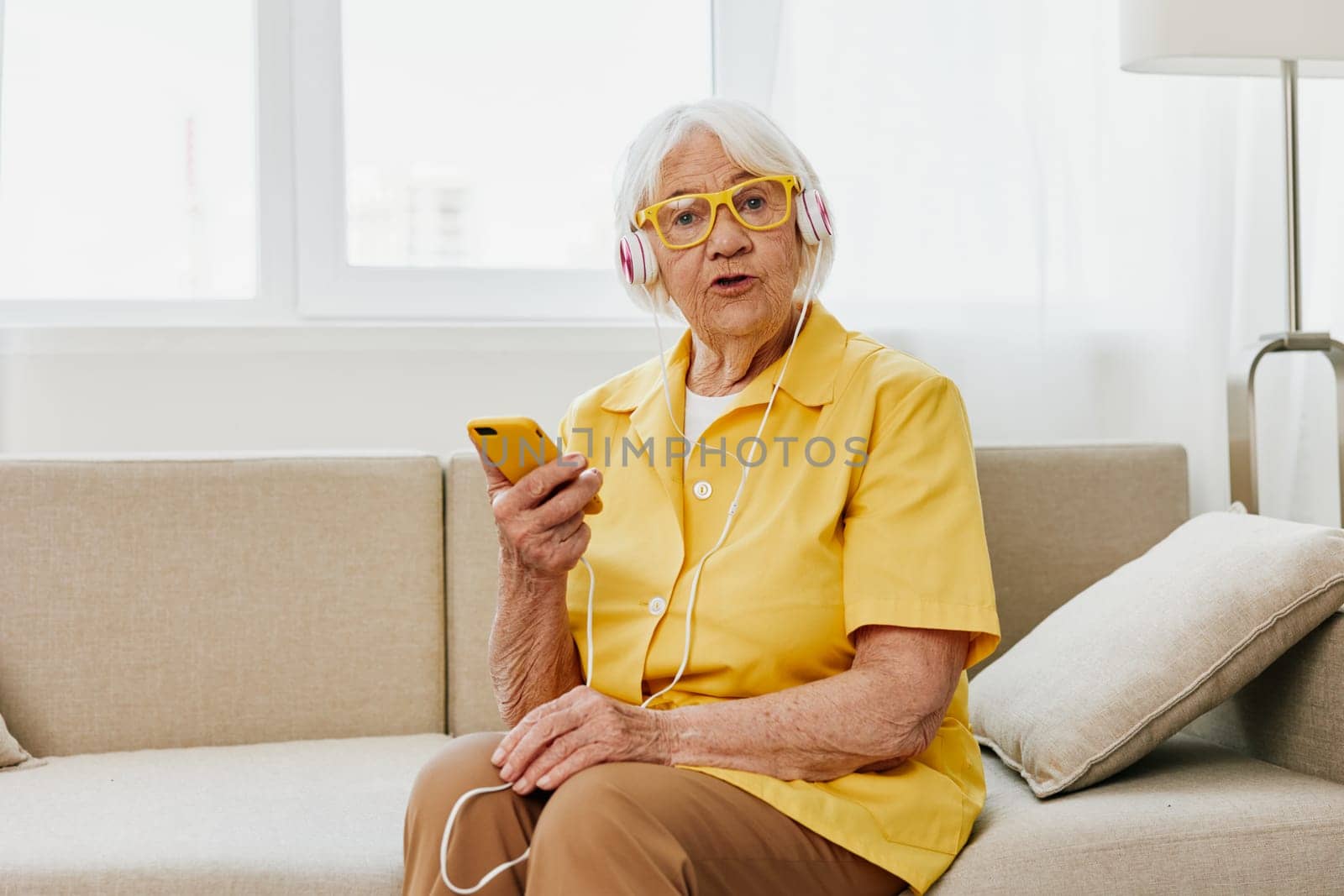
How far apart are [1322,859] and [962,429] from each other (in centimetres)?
58

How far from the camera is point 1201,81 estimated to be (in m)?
2.08

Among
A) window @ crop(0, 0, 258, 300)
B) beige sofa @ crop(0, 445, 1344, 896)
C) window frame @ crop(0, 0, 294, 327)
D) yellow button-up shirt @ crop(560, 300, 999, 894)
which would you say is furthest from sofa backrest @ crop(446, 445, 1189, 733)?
window @ crop(0, 0, 258, 300)

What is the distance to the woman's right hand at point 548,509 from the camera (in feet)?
4.23

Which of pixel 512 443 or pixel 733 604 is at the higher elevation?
pixel 512 443

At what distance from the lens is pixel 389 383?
8.28ft

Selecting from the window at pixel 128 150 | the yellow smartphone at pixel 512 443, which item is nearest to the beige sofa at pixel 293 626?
the yellow smartphone at pixel 512 443

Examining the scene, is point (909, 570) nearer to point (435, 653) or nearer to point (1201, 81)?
point (435, 653)

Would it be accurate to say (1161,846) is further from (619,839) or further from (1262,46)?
(1262,46)

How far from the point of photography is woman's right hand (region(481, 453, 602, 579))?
129 cm

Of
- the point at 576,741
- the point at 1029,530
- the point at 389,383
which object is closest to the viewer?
the point at 576,741

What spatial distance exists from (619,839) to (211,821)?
0.65 metres

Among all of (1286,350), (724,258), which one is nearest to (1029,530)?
(1286,350)

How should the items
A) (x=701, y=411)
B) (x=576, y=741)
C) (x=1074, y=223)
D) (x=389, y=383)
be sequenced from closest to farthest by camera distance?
(x=576, y=741) → (x=701, y=411) → (x=1074, y=223) → (x=389, y=383)

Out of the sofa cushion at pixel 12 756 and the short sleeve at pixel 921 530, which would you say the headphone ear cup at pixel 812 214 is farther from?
the sofa cushion at pixel 12 756
